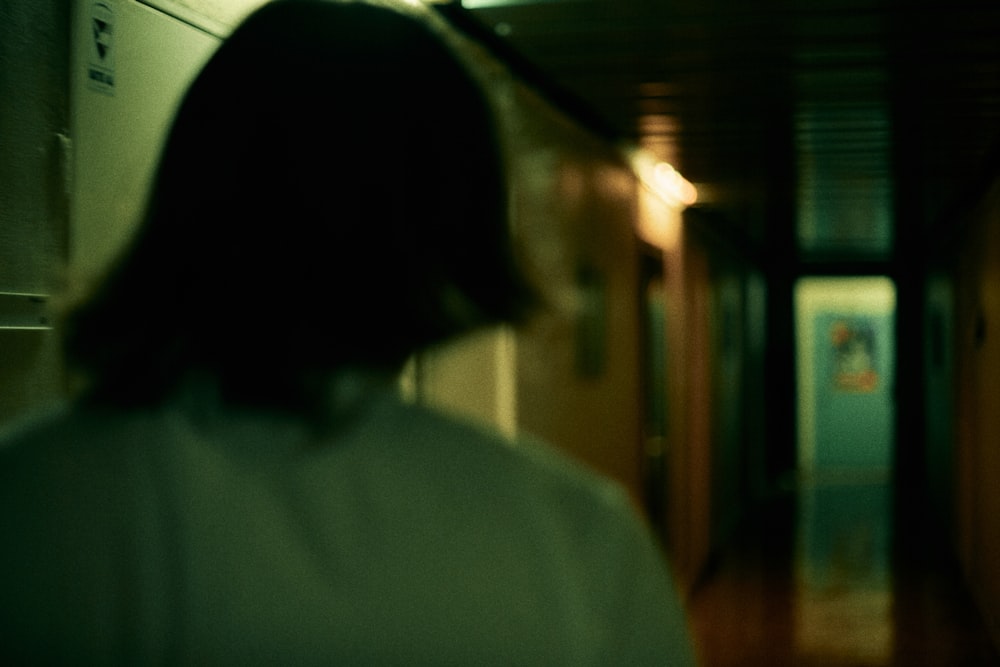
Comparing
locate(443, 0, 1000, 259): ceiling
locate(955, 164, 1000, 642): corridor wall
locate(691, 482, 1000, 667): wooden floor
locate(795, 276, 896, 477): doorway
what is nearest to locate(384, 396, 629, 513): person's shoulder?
locate(443, 0, 1000, 259): ceiling

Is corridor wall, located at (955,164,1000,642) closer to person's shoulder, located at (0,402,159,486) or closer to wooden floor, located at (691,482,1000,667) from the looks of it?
wooden floor, located at (691,482,1000,667)

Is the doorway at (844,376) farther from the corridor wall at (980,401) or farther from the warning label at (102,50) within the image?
the warning label at (102,50)

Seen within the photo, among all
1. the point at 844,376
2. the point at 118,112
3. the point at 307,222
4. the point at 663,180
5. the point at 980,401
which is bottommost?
the point at 844,376

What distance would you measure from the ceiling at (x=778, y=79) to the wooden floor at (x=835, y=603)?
2.65 meters

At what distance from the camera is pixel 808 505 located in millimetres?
11797

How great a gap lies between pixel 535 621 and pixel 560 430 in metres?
3.80

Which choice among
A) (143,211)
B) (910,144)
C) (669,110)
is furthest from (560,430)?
(143,211)

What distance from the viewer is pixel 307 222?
0.77 m

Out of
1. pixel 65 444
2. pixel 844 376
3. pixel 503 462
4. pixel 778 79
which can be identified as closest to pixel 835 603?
pixel 778 79

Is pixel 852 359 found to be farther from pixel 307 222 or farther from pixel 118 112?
pixel 307 222

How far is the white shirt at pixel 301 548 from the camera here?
0.68 metres

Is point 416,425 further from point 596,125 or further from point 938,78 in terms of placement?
point 596,125

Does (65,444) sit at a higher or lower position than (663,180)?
lower

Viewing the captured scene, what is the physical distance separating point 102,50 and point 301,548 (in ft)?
4.56
